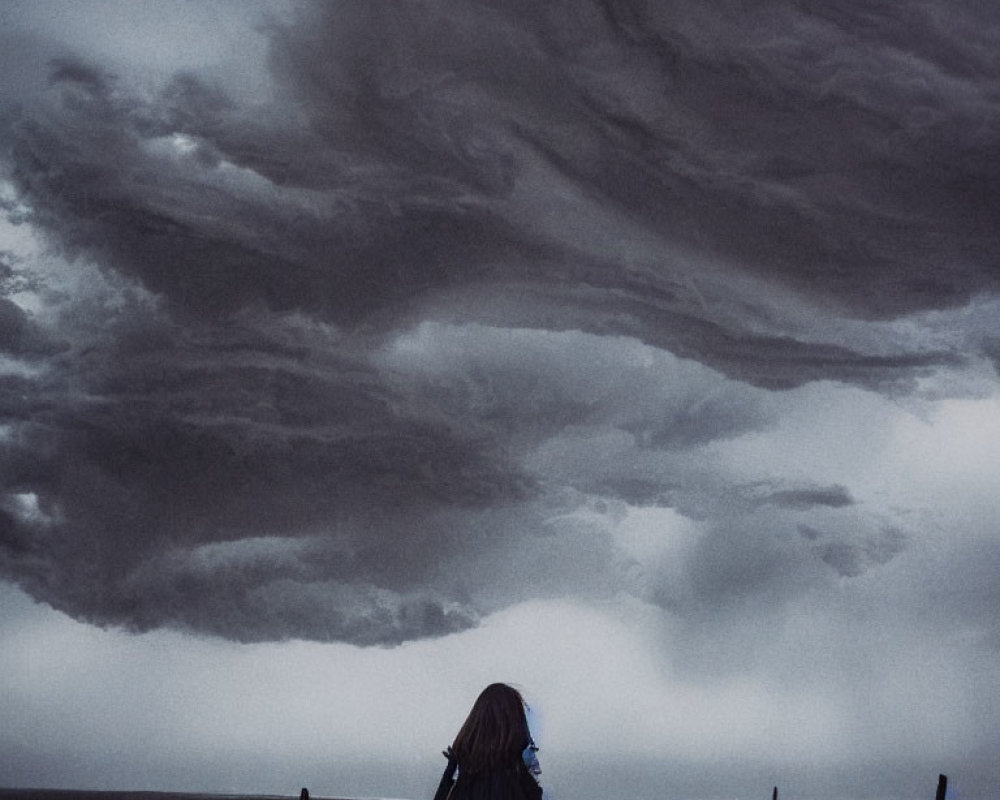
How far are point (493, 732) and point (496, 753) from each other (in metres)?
0.11

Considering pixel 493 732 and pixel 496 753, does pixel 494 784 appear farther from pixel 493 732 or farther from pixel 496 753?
pixel 493 732

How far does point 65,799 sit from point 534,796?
18110 centimetres

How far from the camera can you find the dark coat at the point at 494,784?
22.5 ft

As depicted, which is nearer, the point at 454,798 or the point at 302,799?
the point at 454,798

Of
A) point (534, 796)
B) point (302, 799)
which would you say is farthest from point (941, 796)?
point (302, 799)

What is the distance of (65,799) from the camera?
171875 mm

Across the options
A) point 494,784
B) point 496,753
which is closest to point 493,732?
point 496,753

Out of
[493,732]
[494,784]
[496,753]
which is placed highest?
[493,732]

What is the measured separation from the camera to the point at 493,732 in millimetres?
6938

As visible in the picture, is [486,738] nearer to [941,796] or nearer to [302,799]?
[941,796]

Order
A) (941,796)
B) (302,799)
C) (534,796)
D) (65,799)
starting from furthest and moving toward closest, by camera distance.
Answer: (65,799) < (302,799) < (941,796) < (534,796)

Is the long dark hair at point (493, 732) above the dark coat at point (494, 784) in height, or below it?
above

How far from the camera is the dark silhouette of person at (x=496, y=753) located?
6.86 metres

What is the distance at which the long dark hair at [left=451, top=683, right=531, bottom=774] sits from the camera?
688 centimetres
